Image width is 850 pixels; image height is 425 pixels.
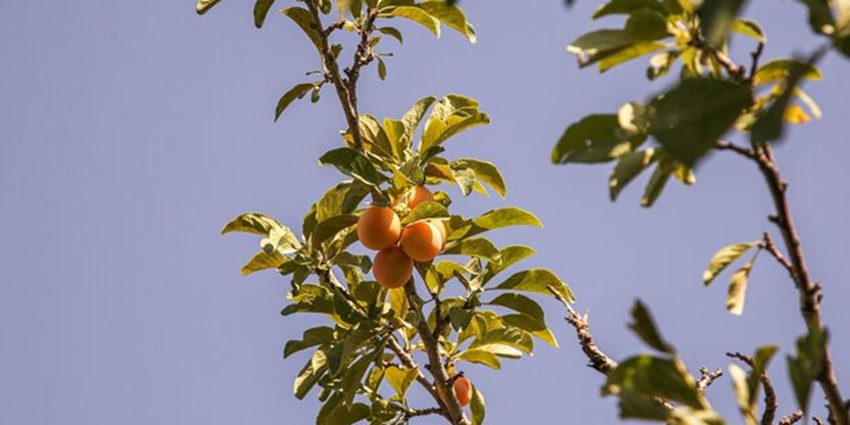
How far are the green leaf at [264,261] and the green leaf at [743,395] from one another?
1430mm

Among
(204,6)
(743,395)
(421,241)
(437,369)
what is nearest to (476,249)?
(421,241)

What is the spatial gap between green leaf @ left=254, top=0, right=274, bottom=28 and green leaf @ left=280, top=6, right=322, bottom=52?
0.28ft

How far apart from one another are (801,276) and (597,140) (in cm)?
31

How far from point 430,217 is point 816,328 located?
1.19 meters

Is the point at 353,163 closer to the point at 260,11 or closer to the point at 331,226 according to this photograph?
the point at 331,226

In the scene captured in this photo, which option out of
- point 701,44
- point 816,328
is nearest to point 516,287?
point 701,44

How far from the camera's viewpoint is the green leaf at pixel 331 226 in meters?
2.43

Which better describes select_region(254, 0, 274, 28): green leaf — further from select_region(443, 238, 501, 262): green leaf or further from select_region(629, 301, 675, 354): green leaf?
select_region(629, 301, 675, 354): green leaf

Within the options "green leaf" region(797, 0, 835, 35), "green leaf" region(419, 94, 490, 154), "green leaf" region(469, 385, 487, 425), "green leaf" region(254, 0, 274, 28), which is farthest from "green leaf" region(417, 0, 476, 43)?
"green leaf" region(797, 0, 835, 35)

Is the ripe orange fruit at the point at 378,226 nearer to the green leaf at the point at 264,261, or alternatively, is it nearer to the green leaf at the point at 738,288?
the green leaf at the point at 264,261

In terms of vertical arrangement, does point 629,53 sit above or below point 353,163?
below

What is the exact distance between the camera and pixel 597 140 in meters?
1.42

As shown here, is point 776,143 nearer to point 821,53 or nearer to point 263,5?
point 821,53

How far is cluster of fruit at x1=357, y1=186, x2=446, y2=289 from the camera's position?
2.36 meters
